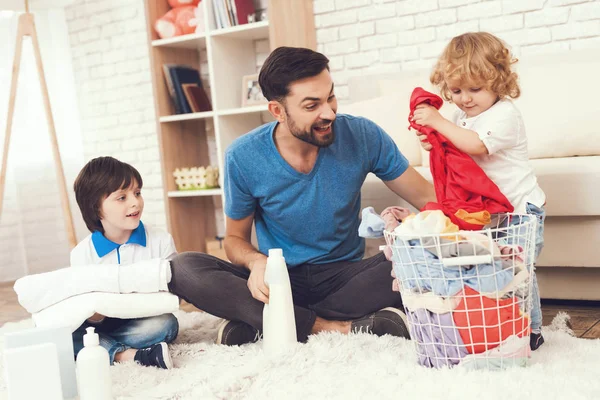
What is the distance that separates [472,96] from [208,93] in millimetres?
2344

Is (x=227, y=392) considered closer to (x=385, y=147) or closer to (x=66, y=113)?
(x=385, y=147)

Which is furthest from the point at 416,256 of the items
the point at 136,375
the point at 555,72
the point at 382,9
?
the point at 382,9

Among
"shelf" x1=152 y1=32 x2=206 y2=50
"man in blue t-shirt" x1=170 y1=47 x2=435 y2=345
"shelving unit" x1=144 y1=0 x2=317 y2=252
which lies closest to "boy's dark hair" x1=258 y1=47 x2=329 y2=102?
"man in blue t-shirt" x1=170 y1=47 x2=435 y2=345

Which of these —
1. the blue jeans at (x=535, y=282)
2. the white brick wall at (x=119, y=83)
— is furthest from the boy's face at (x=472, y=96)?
the white brick wall at (x=119, y=83)

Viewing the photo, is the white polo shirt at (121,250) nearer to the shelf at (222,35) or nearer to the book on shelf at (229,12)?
the shelf at (222,35)

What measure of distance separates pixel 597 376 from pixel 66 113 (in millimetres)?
3553

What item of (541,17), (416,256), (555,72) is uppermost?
(541,17)

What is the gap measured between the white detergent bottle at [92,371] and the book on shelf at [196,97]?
7.27 feet

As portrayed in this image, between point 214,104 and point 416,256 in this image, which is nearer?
point 416,256

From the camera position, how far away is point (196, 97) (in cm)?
355

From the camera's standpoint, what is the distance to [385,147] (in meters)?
2.01

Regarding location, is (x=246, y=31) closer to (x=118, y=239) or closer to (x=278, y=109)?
(x=278, y=109)

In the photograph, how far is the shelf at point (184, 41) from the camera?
3379mm

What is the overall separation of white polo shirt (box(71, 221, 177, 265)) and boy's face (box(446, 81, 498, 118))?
915 mm
